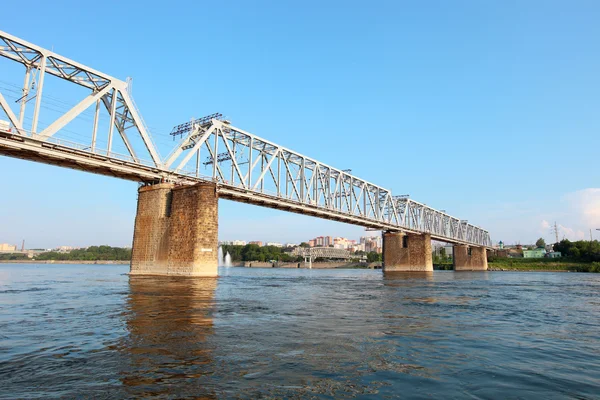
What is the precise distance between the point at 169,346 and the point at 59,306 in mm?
10130

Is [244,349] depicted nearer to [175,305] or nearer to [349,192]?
[175,305]

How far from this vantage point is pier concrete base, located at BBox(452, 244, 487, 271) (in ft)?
391

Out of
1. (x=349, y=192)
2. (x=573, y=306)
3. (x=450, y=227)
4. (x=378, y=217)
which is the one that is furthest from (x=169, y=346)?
(x=450, y=227)

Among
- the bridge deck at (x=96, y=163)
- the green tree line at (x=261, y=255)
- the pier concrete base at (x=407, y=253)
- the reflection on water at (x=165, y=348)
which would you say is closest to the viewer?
the reflection on water at (x=165, y=348)

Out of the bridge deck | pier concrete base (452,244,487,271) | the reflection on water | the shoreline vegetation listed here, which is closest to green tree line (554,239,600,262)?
the shoreline vegetation

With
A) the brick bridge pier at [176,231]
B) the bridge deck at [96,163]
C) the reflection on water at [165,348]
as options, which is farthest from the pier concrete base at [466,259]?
the reflection on water at [165,348]

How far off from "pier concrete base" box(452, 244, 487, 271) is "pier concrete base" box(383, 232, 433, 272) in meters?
38.1

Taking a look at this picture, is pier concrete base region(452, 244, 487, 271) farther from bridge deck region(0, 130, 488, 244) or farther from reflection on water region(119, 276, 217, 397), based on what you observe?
reflection on water region(119, 276, 217, 397)

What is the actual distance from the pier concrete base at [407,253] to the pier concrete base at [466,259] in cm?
3813

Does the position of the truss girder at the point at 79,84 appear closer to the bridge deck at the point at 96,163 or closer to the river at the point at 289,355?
the bridge deck at the point at 96,163

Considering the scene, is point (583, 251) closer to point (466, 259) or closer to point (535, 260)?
point (535, 260)

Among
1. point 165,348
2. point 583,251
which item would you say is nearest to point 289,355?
point 165,348

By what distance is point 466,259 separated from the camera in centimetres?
12012

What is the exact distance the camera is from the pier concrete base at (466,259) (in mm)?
119312
